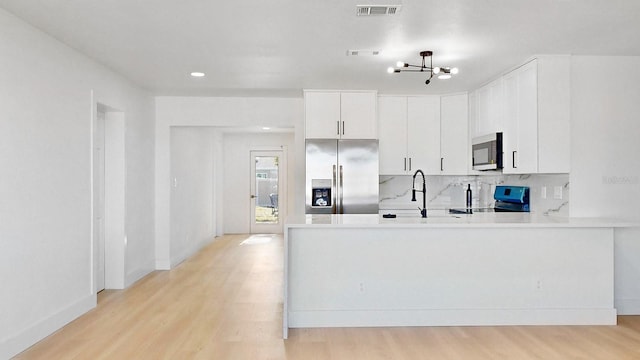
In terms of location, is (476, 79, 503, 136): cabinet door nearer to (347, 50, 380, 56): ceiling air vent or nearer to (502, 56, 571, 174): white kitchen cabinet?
(502, 56, 571, 174): white kitchen cabinet

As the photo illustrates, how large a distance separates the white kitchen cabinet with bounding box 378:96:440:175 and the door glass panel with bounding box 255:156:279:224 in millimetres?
4762

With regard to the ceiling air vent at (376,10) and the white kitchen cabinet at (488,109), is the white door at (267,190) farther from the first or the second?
the ceiling air vent at (376,10)

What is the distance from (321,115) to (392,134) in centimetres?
99

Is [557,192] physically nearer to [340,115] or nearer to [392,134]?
[392,134]

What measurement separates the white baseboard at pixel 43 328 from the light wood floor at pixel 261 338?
6 centimetres

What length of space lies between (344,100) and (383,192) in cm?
146

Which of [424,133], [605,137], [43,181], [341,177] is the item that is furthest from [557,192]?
[43,181]

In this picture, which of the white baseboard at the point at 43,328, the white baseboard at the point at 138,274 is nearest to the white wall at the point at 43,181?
the white baseboard at the point at 43,328

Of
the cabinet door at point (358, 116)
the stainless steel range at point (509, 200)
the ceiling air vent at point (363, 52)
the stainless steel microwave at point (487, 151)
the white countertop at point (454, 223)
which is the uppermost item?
the ceiling air vent at point (363, 52)

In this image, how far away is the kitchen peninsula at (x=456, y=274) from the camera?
12.1 ft

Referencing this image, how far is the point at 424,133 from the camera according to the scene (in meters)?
5.75

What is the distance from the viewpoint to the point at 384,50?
3904 mm

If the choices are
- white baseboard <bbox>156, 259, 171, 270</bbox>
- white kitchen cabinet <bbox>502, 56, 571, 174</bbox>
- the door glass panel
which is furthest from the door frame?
white kitchen cabinet <bbox>502, 56, 571, 174</bbox>

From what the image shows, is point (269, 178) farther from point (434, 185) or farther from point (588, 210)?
point (588, 210)
